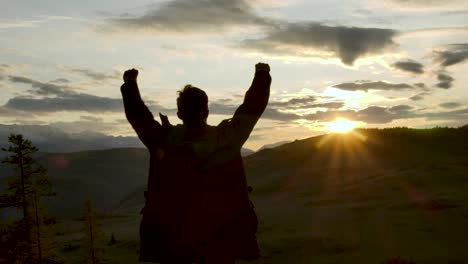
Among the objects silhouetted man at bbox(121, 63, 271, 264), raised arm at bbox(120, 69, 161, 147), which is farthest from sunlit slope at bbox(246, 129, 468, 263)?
raised arm at bbox(120, 69, 161, 147)

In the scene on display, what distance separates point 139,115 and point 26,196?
11.9 meters

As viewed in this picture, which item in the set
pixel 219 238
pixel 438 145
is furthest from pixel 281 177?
pixel 219 238

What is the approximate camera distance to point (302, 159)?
2717 inches

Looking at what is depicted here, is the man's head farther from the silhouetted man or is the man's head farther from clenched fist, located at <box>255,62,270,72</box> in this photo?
clenched fist, located at <box>255,62,270,72</box>

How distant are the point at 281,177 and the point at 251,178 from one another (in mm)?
7722

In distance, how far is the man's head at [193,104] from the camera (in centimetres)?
418

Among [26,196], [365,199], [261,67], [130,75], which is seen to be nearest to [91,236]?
[26,196]

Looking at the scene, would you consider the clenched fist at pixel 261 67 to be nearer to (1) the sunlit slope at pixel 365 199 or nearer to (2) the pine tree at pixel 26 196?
(2) the pine tree at pixel 26 196

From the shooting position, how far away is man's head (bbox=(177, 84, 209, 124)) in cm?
418

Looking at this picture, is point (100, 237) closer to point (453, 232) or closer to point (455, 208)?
point (453, 232)

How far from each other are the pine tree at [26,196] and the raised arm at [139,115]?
1098cm

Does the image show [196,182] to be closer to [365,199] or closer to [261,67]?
[261,67]

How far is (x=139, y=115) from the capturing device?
416cm

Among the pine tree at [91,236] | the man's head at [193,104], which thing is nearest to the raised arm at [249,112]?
the man's head at [193,104]
